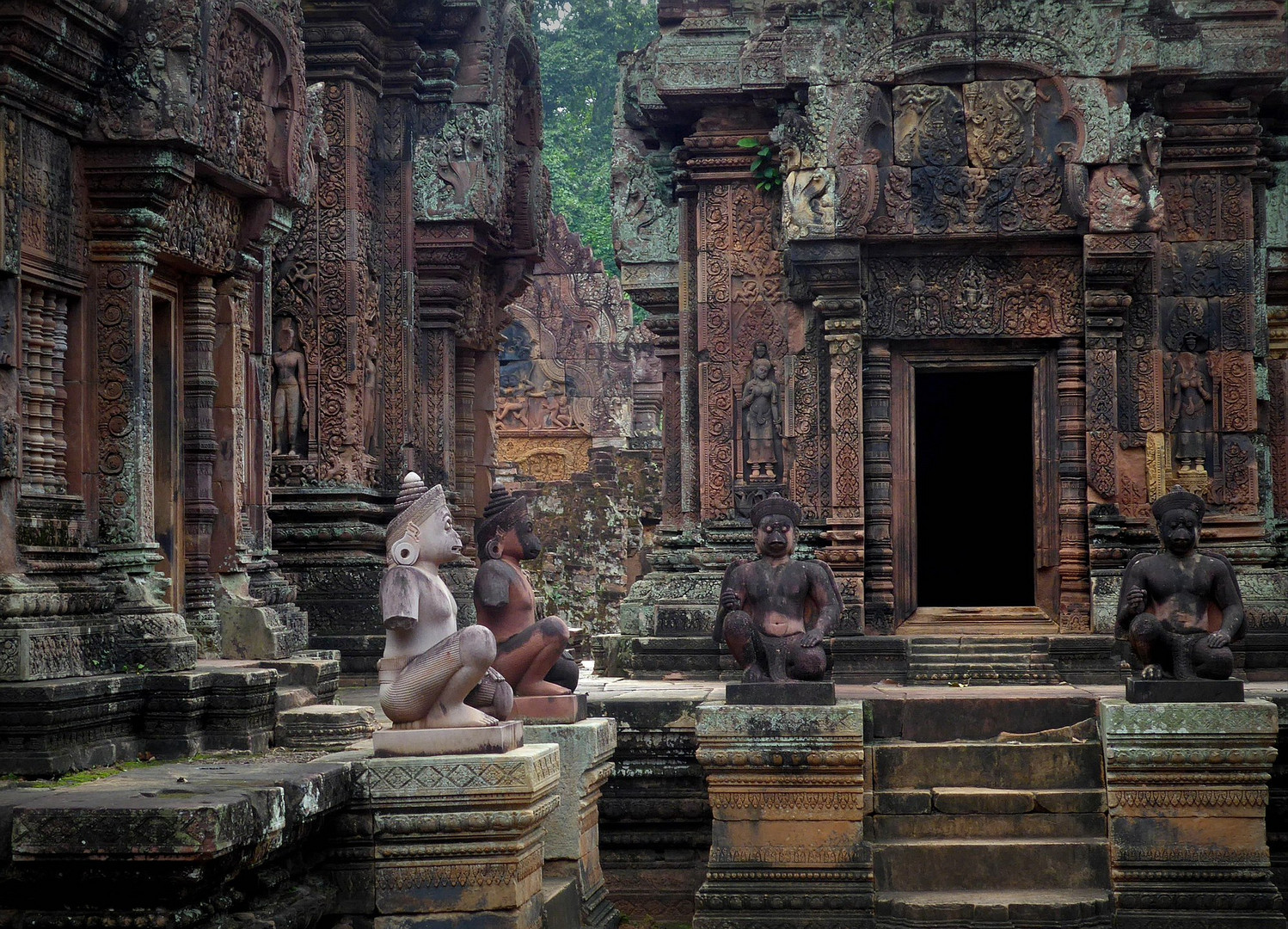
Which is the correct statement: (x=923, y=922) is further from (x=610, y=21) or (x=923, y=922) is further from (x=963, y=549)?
(x=610, y=21)

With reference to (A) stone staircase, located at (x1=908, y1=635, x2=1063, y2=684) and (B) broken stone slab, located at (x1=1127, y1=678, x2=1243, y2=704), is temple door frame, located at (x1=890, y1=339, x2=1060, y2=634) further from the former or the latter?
(B) broken stone slab, located at (x1=1127, y1=678, x2=1243, y2=704)

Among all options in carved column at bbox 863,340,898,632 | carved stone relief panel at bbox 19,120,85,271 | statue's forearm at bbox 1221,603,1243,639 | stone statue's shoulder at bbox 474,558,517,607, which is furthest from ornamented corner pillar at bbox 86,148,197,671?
carved column at bbox 863,340,898,632

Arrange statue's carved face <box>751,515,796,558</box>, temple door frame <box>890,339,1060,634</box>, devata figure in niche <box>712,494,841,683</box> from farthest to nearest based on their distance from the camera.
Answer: temple door frame <box>890,339,1060,634</box>
statue's carved face <box>751,515,796,558</box>
devata figure in niche <box>712,494,841,683</box>

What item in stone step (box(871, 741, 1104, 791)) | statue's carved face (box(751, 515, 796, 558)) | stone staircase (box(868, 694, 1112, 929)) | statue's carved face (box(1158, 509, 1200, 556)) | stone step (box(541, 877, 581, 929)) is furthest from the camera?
stone step (box(871, 741, 1104, 791))

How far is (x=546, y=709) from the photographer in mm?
8031

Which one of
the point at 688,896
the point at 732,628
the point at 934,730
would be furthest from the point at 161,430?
the point at 934,730

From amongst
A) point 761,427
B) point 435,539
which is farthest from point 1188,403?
point 435,539

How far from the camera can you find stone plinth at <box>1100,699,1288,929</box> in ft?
26.5

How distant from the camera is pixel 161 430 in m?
9.16

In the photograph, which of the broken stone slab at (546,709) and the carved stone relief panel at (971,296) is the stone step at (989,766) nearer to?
the broken stone slab at (546,709)

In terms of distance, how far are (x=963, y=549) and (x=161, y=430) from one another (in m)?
7.69

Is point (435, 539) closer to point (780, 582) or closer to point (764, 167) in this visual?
point (780, 582)

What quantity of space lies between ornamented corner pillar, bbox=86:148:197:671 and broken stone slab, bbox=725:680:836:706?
260 centimetres

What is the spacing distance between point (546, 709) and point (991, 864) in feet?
7.47
